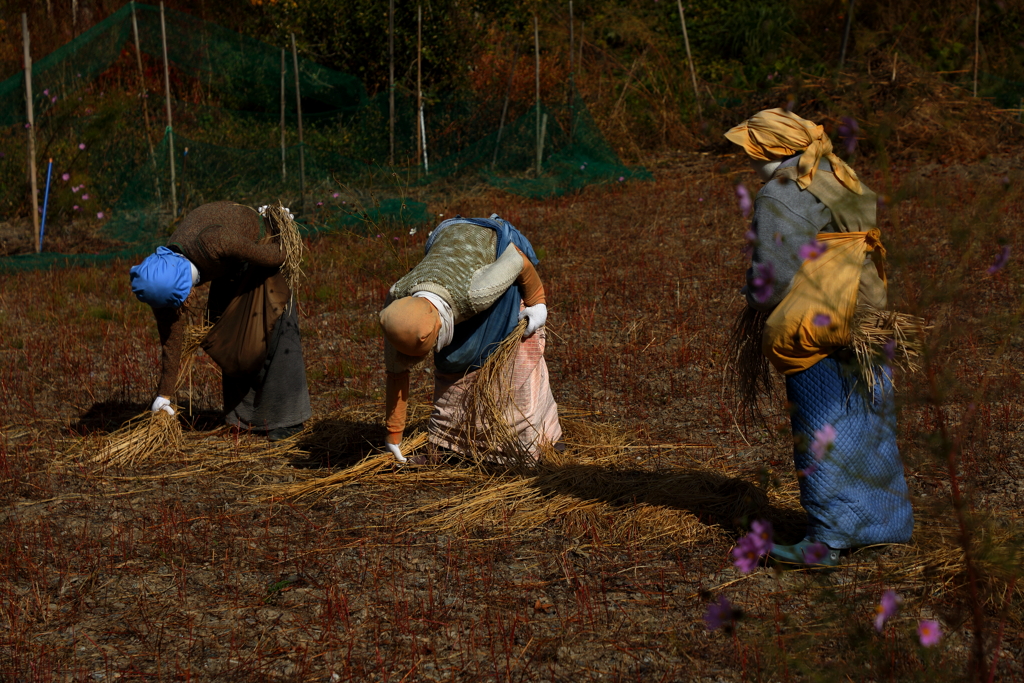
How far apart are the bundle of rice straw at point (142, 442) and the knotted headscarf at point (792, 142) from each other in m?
2.92

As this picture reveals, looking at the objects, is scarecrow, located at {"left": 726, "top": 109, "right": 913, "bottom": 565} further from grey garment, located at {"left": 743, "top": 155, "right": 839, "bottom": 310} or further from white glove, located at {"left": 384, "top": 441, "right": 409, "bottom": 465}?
white glove, located at {"left": 384, "top": 441, "right": 409, "bottom": 465}

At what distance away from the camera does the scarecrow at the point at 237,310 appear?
4039 mm

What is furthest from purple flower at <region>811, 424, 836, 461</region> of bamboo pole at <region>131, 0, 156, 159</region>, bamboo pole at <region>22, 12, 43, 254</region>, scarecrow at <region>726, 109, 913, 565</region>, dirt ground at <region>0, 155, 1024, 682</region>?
bamboo pole at <region>131, 0, 156, 159</region>

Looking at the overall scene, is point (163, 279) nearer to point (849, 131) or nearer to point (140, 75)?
point (849, 131)

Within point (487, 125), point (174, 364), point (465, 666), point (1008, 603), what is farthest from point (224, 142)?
point (1008, 603)

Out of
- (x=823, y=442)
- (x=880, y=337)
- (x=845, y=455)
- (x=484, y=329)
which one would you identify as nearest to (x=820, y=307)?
(x=880, y=337)

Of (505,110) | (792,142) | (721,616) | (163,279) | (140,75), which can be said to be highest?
→ (140,75)

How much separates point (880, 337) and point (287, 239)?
8.87 feet

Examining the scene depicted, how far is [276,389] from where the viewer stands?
4.46 meters

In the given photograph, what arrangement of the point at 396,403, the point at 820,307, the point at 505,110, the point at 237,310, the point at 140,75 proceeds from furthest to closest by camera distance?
1. the point at 505,110
2. the point at 140,75
3. the point at 237,310
4. the point at 396,403
5. the point at 820,307

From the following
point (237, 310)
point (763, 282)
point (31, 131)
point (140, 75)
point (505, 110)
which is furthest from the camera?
point (505, 110)

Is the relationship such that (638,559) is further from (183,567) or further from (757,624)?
(183,567)

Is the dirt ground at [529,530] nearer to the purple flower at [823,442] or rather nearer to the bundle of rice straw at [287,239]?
the purple flower at [823,442]

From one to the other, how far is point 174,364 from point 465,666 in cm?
235
